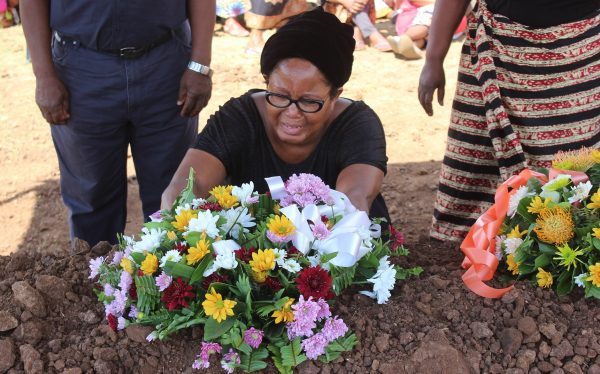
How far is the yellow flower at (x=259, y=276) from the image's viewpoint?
5.50ft

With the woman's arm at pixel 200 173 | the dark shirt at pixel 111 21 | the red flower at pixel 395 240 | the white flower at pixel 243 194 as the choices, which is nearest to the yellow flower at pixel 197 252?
the white flower at pixel 243 194

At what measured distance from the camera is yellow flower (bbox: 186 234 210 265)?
65.7 inches

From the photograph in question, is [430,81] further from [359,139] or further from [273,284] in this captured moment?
[273,284]

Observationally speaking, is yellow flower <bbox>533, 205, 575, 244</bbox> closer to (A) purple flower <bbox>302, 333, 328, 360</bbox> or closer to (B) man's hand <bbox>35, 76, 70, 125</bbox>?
(A) purple flower <bbox>302, 333, 328, 360</bbox>

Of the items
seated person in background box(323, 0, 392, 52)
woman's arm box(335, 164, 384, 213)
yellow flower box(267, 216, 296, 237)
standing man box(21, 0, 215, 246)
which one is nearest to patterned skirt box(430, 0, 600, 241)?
woman's arm box(335, 164, 384, 213)

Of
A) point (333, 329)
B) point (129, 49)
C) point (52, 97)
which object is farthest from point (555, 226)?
point (52, 97)

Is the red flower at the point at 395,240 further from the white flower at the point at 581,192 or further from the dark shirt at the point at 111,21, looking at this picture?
the dark shirt at the point at 111,21

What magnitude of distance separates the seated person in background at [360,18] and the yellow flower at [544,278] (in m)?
6.30

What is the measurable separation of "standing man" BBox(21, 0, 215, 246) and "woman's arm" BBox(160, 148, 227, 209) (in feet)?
1.41

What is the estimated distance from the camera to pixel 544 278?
1.94 m

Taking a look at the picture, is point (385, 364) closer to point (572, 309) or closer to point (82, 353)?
point (572, 309)

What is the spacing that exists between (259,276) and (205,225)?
0.60ft

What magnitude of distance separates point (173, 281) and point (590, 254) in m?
1.03

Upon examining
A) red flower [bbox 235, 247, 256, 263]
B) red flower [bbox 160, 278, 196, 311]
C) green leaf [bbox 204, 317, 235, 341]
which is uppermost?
red flower [bbox 235, 247, 256, 263]
